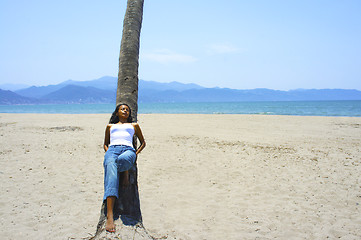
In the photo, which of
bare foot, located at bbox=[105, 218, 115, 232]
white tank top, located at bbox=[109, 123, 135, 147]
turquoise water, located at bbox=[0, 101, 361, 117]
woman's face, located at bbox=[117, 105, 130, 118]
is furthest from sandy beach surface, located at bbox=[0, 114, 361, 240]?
turquoise water, located at bbox=[0, 101, 361, 117]

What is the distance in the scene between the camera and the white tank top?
12.8 feet

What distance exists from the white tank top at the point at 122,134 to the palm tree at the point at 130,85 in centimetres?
30

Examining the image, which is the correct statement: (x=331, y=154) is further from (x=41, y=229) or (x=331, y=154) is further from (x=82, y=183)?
(x=41, y=229)

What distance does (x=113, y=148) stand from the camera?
380cm

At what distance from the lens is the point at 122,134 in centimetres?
392

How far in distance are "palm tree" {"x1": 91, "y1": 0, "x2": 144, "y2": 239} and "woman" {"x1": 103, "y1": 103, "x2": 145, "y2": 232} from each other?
0.17 metres

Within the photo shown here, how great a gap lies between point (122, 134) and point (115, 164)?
19.9 inches

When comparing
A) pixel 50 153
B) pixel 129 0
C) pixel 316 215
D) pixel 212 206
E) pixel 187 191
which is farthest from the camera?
pixel 50 153

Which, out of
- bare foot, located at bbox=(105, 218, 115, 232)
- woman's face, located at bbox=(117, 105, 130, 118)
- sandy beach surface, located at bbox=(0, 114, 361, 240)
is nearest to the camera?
bare foot, located at bbox=(105, 218, 115, 232)

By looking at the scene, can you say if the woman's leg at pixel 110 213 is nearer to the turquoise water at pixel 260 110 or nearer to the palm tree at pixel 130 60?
the palm tree at pixel 130 60

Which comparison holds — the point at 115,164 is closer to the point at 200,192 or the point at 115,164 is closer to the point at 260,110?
the point at 200,192

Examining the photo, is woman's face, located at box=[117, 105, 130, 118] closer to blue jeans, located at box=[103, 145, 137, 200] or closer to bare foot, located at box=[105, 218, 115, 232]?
blue jeans, located at box=[103, 145, 137, 200]

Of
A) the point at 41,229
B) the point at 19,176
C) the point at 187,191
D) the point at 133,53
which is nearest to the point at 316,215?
the point at 187,191

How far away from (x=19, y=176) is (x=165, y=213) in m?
4.42
